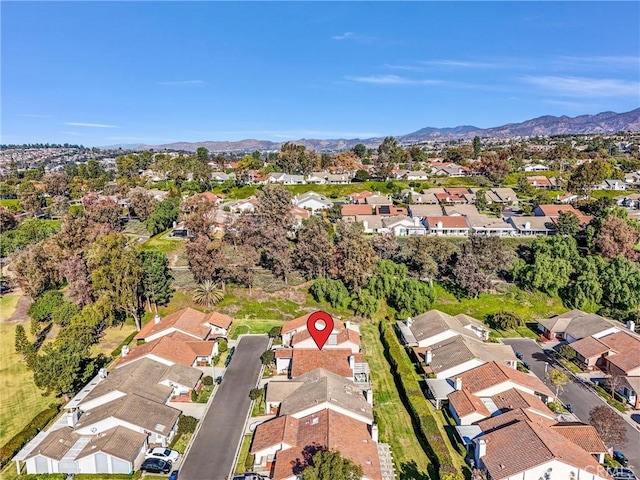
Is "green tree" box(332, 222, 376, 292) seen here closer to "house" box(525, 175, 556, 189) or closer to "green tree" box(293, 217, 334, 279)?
"green tree" box(293, 217, 334, 279)

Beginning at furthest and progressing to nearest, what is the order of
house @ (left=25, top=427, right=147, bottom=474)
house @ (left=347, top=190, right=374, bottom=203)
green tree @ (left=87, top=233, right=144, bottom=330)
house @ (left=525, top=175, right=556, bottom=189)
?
1. house @ (left=525, top=175, right=556, bottom=189)
2. house @ (left=347, top=190, right=374, bottom=203)
3. green tree @ (left=87, top=233, right=144, bottom=330)
4. house @ (left=25, top=427, right=147, bottom=474)

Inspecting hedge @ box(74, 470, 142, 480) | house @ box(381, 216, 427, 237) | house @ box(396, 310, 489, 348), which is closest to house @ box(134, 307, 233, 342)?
hedge @ box(74, 470, 142, 480)

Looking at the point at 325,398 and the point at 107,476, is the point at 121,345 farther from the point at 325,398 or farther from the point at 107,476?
the point at 325,398

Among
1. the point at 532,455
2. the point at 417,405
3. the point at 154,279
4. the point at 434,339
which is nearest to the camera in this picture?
the point at 532,455

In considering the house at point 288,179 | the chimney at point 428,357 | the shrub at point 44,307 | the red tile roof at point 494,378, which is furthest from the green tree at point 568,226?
the shrub at point 44,307

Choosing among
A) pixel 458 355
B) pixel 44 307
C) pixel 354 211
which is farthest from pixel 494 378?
pixel 354 211
